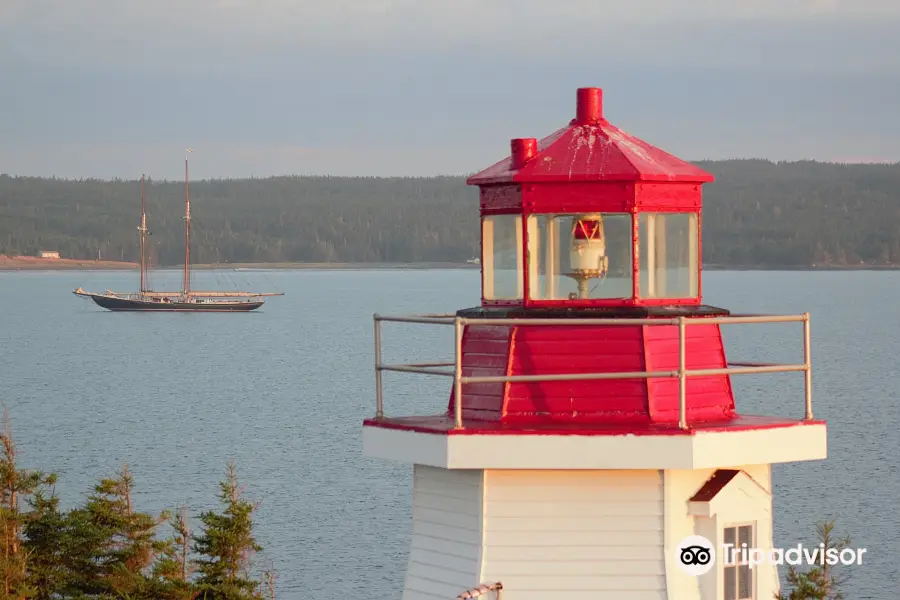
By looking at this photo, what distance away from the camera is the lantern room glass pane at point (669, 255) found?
743cm

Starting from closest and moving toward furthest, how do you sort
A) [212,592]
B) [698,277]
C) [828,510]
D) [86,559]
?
1. [698,277]
2. [212,592]
3. [86,559]
4. [828,510]

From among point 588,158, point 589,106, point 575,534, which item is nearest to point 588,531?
point 575,534

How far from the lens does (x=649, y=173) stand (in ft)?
24.1

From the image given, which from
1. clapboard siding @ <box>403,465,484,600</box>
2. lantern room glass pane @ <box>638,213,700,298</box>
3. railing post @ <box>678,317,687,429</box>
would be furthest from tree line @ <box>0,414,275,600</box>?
railing post @ <box>678,317,687,429</box>

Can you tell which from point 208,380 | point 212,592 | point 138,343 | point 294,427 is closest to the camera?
point 212,592

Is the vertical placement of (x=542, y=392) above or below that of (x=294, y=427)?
above

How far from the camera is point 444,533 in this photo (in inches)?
295

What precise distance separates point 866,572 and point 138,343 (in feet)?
258

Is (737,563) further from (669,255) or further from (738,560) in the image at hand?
(669,255)

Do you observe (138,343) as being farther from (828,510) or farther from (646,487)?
(646,487)

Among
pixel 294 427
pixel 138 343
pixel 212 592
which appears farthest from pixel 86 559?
pixel 138 343

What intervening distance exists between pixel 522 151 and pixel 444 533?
1.84 m

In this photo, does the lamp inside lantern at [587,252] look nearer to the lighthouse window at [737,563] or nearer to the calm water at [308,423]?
the lighthouse window at [737,563]

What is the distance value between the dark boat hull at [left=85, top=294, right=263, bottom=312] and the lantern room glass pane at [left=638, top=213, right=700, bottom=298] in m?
127
